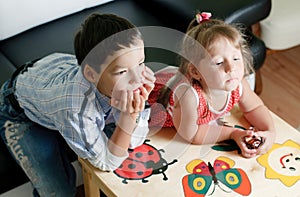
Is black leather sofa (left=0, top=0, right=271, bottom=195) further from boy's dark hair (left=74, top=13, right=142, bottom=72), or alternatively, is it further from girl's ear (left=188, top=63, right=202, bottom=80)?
boy's dark hair (left=74, top=13, right=142, bottom=72)

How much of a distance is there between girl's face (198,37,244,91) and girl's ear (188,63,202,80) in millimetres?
13

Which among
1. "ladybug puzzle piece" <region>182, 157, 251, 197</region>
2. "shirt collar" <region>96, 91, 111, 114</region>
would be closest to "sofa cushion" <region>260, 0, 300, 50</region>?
"ladybug puzzle piece" <region>182, 157, 251, 197</region>

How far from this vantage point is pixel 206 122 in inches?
53.2

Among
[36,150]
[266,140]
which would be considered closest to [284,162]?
[266,140]

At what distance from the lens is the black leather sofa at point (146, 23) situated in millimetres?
1598

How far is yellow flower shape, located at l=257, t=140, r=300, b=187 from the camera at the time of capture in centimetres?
126

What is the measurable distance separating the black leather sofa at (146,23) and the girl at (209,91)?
22 centimetres

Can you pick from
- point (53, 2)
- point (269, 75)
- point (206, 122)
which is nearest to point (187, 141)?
point (206, 122)

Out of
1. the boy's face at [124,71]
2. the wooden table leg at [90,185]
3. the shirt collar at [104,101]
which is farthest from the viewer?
the wooden table leg at [90,185]

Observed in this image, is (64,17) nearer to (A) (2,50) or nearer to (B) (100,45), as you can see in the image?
(A) (2,50)

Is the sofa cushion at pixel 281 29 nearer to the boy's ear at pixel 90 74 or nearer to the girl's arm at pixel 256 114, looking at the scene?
the girl's arm at pixel 256 114

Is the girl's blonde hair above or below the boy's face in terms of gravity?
below

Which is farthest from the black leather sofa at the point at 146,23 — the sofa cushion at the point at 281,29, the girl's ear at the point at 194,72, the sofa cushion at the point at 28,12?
the girl's ear at the point at 194,72

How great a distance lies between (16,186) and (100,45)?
1.66 feet
